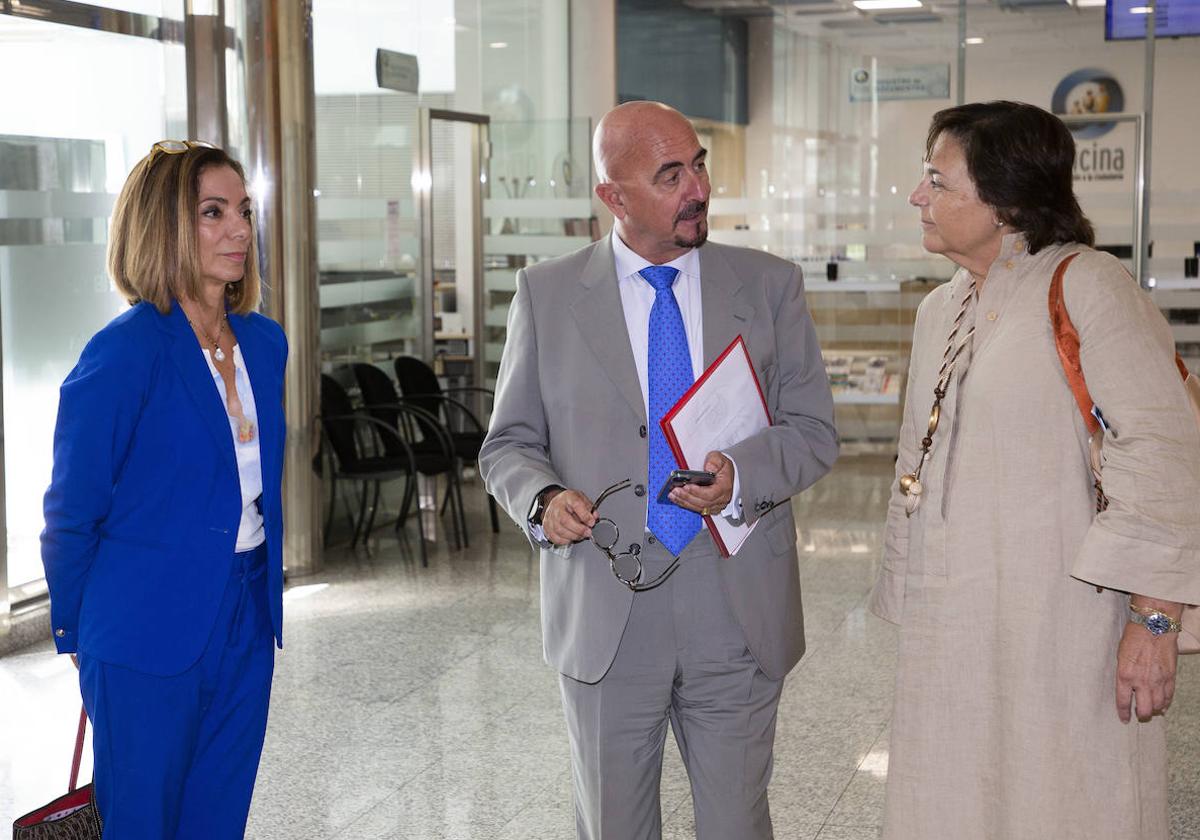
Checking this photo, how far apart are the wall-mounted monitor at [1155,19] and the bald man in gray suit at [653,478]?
9580 millimetres

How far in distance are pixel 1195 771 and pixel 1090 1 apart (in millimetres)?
8576

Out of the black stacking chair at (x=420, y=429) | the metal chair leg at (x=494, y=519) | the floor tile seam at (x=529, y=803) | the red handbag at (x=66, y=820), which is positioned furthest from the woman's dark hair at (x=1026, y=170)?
the metal chair leg at (x=494, y=519)

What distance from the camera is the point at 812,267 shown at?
1209 cm

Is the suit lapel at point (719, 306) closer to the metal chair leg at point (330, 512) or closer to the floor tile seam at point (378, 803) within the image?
the floor tile seam at point (378, 803)

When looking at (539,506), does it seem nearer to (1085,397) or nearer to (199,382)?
(199,382)

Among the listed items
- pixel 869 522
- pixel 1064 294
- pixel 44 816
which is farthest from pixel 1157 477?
pixel 869 522

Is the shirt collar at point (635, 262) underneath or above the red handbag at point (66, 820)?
above

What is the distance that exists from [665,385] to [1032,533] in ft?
2.43

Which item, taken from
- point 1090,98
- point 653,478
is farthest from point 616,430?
point 1090,98

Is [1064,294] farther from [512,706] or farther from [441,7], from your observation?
[441,7]

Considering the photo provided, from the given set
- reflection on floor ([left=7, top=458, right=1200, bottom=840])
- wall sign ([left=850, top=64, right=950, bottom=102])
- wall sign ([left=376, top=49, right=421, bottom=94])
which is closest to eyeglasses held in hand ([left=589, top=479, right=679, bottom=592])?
reflection on floor ([left=7, top=458, right=1200, bottom=840])

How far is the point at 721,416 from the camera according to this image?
2592 millimetres

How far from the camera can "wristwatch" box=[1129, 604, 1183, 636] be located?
2201mm

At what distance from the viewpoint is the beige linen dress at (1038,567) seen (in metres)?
2.17
